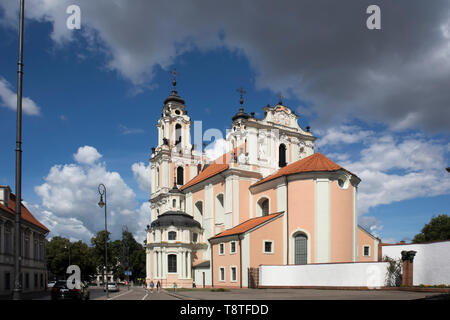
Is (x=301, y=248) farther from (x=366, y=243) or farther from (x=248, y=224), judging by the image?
(x=366, y=243)

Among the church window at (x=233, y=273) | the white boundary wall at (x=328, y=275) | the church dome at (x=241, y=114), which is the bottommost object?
the church window at (x=233, y=273)

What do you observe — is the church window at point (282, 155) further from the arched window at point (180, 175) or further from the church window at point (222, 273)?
the arched window at point (180, 175)

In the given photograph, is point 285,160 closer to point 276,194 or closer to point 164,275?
point 276,194

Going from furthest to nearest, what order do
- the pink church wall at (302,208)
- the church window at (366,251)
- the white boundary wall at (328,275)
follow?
the church window at (366,251) < the pink church wall at (302,208) < the white boundary wall at (328,275)

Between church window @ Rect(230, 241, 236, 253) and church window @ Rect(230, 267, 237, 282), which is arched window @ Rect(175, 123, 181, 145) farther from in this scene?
church window @ Rect(230, 267, 237, 282)

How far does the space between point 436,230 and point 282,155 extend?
1277 inches

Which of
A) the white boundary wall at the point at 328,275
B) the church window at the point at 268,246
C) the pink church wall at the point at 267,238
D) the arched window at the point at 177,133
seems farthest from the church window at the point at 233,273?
the arched window at the point at 177,133

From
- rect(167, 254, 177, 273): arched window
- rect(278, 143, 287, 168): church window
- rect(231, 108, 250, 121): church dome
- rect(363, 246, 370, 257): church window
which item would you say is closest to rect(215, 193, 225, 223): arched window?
rect(167, 254, 177, 273): arched window

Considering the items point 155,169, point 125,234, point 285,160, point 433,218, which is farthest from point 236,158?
point 125,234

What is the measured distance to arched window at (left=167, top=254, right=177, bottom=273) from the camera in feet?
178

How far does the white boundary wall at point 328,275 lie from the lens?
29719 mm

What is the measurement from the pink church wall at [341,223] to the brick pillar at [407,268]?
10615 millimetres

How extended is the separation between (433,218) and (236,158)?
40098 millimetres

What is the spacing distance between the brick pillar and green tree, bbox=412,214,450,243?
42334 mm
